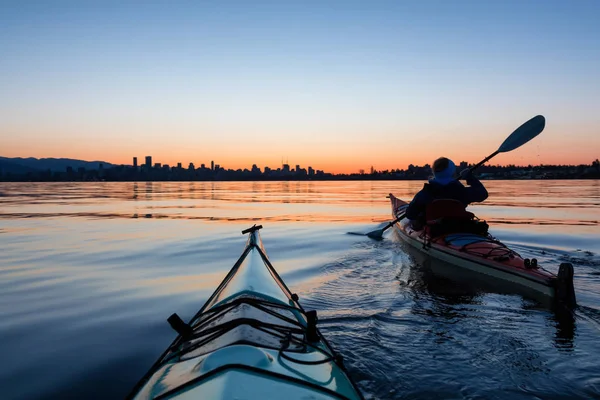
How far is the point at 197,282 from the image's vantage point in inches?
300

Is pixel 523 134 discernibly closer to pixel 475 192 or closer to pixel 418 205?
pixel 475 192

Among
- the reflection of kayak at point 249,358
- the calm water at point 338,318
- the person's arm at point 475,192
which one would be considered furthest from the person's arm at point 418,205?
the reflection of kayak at point 249,358

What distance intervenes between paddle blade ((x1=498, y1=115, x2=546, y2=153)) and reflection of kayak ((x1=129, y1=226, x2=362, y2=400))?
8.60 meters

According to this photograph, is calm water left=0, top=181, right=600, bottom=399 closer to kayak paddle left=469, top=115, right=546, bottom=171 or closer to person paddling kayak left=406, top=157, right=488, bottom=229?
person paddling kayak left=406, top=157, right=488, bottom=229

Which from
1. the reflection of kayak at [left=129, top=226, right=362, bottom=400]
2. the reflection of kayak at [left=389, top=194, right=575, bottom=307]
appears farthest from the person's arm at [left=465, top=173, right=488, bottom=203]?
the reflection of kayak at [left=129, top=226, right=362, bottom=400]

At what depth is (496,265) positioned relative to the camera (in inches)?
267

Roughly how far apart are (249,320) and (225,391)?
3.45ft

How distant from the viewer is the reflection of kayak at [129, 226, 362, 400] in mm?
2102

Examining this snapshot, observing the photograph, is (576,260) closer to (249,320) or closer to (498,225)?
(498,225)

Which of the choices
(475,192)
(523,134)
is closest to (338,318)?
(475,192)

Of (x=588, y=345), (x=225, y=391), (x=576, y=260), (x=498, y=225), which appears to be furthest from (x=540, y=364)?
(x=498, y=225)

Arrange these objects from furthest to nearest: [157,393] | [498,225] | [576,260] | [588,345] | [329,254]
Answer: [498,225]
[329,254]
[576,260]
[588,345]
[157,393]

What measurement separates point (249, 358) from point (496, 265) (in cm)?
571

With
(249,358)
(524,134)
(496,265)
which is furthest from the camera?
(524,134)
